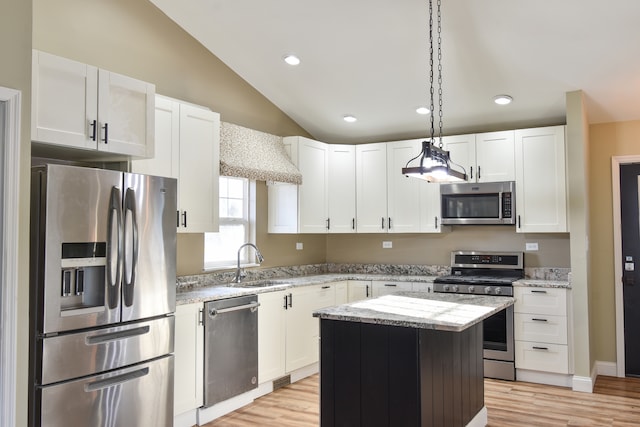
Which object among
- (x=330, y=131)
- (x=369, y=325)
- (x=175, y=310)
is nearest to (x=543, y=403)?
(x=369, y=325)

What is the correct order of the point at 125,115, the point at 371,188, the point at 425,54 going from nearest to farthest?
the point at 125,115 → the point at 425,54 → the point at 371,188

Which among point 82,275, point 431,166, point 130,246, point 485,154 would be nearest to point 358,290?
point 485,154

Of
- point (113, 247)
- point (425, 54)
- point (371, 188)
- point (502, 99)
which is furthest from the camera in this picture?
point (371, 188)

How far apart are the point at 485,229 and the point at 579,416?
2113mm

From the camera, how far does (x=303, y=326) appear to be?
5000 mm

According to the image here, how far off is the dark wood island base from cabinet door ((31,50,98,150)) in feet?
5.77

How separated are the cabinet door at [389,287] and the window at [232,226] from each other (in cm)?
133

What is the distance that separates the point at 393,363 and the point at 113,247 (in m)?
1.69

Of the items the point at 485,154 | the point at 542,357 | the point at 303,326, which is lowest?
the point at 542,357

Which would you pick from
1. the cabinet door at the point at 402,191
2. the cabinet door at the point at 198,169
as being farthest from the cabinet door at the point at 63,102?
the cabinet door at the point at 402,191

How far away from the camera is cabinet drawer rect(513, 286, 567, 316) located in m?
4.77

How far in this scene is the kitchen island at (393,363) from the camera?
288 cm

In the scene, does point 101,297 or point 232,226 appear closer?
point 101,297

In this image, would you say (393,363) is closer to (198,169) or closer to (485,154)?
(198,169)
